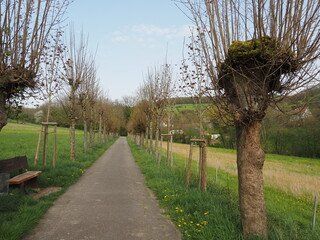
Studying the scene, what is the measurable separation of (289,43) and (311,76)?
2.04 feet

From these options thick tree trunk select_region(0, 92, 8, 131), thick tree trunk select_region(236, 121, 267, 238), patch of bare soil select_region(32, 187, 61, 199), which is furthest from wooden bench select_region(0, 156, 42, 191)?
thick tree trunk select_region(236, 121, 267, 238)

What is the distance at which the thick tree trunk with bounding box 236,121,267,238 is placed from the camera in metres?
3.69

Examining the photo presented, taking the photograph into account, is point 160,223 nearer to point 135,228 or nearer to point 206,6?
point 135,228

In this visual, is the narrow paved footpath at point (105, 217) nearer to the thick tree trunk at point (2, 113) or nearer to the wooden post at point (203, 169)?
the wooden post at point (203, 169)

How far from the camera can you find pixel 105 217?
516cm

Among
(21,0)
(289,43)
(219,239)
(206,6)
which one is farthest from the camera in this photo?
(21,0)

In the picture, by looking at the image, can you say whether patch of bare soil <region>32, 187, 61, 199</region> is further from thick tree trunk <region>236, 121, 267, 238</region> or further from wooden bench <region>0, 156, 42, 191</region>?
thick tree trunk <region>236, 121, 267, 238</region>

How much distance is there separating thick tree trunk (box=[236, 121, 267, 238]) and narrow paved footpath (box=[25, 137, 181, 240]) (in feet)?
4.32

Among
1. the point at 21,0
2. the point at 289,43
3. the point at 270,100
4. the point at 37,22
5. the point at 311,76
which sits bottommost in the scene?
the point at 270,100

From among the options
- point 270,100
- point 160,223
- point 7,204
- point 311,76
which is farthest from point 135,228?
point 311,76

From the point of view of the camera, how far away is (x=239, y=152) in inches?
153

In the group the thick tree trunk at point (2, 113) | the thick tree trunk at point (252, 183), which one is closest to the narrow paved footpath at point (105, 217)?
the thick tree trunk at point (252, 183)

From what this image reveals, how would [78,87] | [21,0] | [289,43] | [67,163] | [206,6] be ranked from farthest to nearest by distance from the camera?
[78,87]
[67,163]
[21,0]
[206,6]
[289,43]

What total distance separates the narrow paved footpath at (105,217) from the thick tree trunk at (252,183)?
4.32 ft
